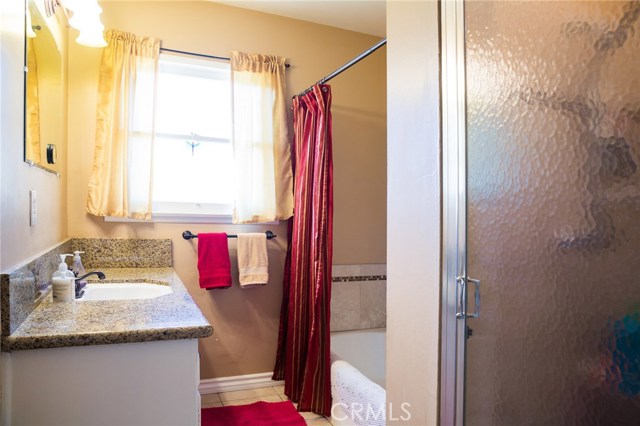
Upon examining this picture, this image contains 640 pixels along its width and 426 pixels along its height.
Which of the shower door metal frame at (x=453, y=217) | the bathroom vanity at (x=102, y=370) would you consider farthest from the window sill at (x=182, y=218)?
the shower door metal frame at (x=453, y=217)

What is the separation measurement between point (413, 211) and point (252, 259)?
168cm

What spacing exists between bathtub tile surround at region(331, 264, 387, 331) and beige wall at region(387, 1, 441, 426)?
1673 mm

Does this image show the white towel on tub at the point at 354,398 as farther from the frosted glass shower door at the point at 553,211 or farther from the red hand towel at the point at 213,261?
the frosted glass shower door at the point at 553,211

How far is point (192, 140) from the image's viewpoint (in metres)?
2.68

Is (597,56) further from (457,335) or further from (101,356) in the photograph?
(101,356)

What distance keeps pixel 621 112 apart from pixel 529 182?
21 centimetres

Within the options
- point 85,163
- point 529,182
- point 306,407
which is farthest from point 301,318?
point 529,182

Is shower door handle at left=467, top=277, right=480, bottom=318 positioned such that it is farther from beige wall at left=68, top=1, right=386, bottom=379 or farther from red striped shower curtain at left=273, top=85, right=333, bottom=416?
beige wall at left=68, top=1, right=386, bottom=379

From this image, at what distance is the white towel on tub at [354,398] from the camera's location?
189cm

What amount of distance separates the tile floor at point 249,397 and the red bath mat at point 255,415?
0.21 feet

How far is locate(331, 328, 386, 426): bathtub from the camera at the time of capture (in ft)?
6.36

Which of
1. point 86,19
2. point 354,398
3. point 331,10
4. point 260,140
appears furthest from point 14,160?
point 331,10

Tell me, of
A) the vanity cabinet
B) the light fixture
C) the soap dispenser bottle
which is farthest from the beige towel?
the vanity cabinet

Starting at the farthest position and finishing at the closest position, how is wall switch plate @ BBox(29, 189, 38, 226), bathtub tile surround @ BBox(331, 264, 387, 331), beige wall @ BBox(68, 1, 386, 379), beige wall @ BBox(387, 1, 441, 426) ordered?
bathtub tile surround @ BBox(331, 264, 387, 331), beige wall @ BBox(68, 1, 386, 379), wall switch plate @ BBox(29, 189, 38, 226), beige wall @ BBox(387, 1, 441, 426)
